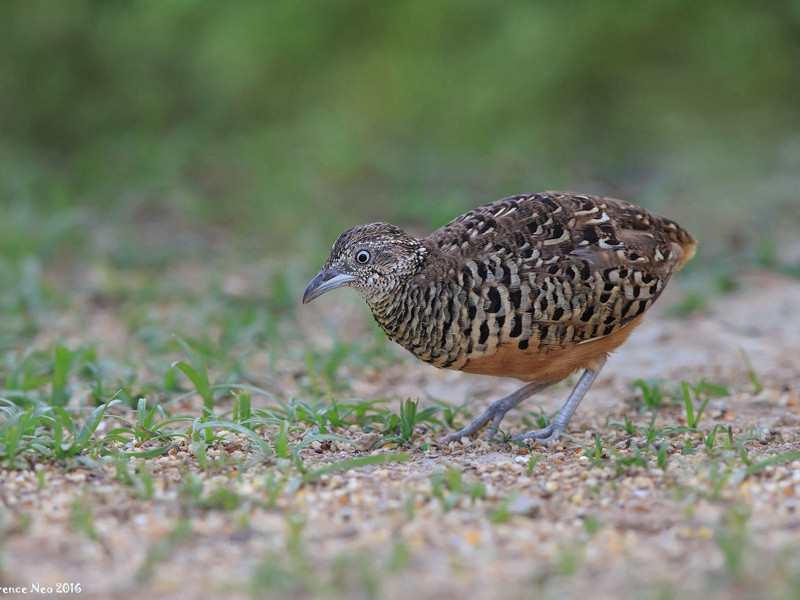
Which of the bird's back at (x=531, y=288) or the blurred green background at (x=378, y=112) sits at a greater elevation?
the blurred green background at (x=378, y=112)

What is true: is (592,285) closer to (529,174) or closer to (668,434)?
(668,434)

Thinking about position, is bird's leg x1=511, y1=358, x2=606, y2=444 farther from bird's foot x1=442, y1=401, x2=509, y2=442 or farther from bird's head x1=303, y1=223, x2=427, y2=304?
bird's head x1=303, y1=223, x2=427, y2=304

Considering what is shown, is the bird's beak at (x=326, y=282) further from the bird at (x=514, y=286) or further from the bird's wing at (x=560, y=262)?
the bird's wing at (x=560, y=262)


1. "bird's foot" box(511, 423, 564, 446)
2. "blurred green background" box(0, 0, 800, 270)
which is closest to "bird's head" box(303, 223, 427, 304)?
"bird's foot" box(511, 423, 564, 446)

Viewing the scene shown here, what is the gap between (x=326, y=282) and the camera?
16.4 ft

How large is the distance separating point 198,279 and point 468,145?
394 centimetres

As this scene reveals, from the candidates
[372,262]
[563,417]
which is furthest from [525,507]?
[372,262]

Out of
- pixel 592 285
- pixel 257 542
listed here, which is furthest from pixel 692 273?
pixel 257 542

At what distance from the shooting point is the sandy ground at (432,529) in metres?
3.17

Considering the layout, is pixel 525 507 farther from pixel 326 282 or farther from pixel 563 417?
pixel 326 282

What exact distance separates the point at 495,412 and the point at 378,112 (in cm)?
708

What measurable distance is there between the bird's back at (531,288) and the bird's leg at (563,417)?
10cm

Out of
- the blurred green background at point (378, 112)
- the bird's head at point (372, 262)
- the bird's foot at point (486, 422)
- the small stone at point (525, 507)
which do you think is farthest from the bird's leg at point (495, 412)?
the blurred green background at point (378, 112)

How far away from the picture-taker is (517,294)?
4738mm
